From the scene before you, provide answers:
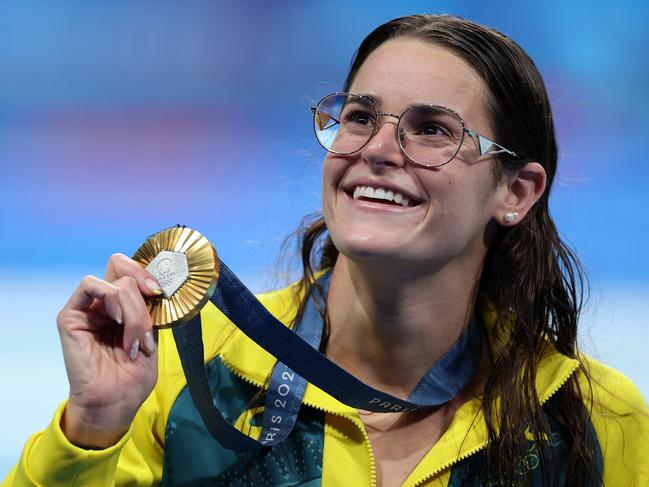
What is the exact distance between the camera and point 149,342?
1.91 metres

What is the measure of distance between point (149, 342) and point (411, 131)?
741 mm

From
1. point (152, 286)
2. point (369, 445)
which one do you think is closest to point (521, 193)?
point (369, 445)

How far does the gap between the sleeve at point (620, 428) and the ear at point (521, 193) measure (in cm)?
42

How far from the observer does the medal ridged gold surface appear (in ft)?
6.09

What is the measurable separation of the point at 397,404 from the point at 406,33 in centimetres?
86

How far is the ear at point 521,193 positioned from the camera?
2447mm

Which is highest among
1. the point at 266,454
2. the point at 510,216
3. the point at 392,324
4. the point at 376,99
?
the point at 376,99

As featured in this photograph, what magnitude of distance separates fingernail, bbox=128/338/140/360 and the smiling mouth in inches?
23.6

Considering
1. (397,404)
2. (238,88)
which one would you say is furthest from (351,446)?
(238,88)

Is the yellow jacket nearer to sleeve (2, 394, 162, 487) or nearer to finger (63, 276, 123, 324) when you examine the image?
sleeve (2, 394, 162, 487)

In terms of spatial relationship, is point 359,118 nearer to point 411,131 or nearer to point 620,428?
point 411,131

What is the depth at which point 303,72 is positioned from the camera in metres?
5.41

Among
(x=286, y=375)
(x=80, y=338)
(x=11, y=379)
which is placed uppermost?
(x=80, y=338)

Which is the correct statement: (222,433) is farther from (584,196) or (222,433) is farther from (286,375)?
(584,196)
